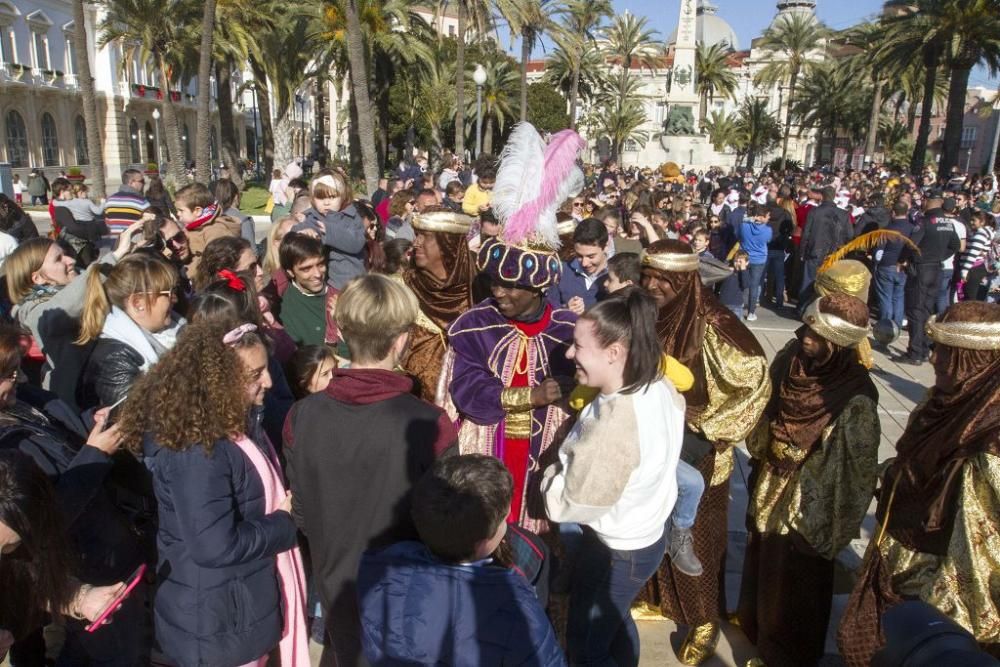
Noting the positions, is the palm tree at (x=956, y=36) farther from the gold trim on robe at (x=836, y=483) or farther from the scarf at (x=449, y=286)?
the gold trim on robe at (x=836, y=483)

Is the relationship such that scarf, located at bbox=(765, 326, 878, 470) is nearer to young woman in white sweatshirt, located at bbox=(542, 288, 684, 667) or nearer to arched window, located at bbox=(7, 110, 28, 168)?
young woman in white sweatshirt, located at bbox=(542, 288, 684, 667)

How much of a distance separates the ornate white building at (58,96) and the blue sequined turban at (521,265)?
38.9m

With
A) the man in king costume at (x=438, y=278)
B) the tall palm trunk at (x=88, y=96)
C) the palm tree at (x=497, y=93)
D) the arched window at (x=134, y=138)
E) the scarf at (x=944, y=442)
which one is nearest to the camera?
the scarf at (x=944, y=442)

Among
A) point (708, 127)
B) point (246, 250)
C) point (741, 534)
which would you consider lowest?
point (741, 534)

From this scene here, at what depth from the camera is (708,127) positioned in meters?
50.5

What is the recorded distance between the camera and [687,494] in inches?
124

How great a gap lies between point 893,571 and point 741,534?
2040 millimetres

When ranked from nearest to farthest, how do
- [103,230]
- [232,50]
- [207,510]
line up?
[207,510], [103,230], [232,50]

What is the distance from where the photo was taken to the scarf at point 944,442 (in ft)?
7.88

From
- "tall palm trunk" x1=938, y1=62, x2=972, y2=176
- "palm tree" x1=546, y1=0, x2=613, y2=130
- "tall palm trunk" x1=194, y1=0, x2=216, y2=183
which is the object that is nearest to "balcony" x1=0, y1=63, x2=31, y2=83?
"tall palm trunk" x1=194, y1=0, x2=216, y2=183

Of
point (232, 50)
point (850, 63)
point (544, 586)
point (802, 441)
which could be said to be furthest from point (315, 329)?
point (850, 63)

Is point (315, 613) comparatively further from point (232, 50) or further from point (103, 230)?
point (232, 50)

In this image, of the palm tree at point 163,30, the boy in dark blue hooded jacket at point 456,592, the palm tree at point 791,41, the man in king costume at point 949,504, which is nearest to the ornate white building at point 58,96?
the palm tree at point 163,30

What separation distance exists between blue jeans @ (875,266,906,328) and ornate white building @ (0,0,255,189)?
120ft
